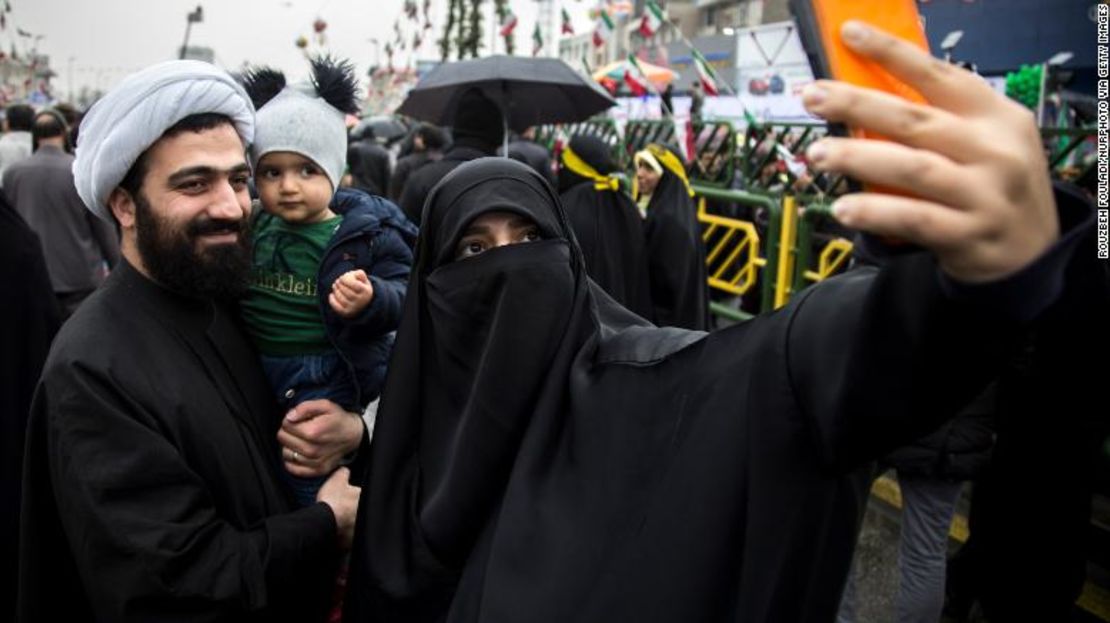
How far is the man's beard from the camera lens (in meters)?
1.75

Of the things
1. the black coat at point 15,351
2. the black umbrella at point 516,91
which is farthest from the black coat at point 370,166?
the black coat at point 15,351

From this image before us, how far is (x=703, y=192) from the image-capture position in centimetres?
749

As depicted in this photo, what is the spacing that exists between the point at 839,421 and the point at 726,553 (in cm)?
29

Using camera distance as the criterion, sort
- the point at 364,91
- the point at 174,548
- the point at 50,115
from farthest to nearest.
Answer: the point at 50,115 → the point at 364,91 → the point at 174,548

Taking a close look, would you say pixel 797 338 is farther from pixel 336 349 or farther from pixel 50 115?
pixel 50 115

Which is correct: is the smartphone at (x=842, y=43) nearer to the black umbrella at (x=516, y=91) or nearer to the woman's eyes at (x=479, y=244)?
the woman's eyes at (x=479, y=244)

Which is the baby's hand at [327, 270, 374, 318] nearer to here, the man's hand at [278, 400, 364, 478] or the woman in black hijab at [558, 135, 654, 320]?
the man's hand at [278, 400, 364, 478]

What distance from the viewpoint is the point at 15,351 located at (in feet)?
9.85

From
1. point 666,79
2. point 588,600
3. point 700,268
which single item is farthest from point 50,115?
point 666,79

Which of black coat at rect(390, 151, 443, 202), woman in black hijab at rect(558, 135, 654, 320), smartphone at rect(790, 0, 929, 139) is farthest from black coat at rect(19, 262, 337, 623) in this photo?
black coat at rect(390, 151, 443, 202)

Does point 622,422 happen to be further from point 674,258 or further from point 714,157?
point 714,157

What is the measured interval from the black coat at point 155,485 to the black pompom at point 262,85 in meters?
0.72

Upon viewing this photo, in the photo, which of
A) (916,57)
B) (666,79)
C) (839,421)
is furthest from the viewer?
(666,79)

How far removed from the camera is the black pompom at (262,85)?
2.31 m
